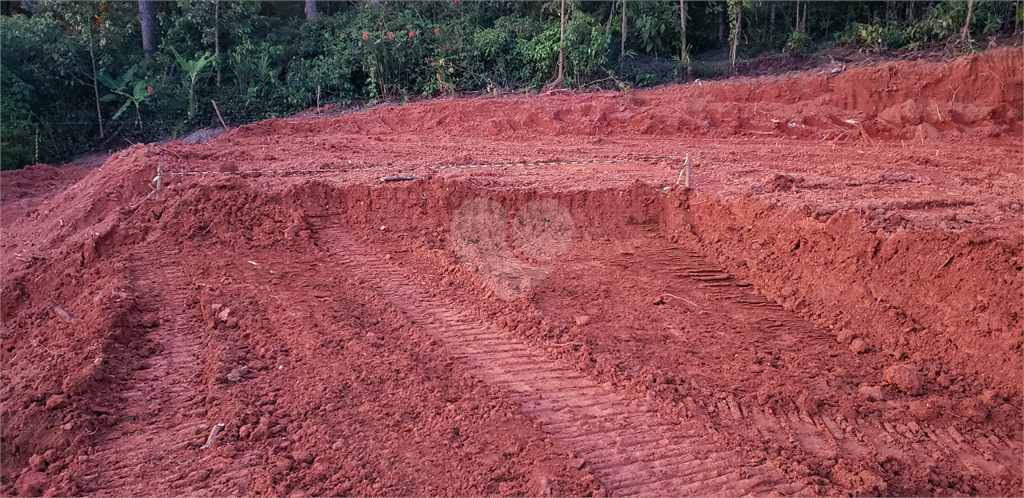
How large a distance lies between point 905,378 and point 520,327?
8.85 feet

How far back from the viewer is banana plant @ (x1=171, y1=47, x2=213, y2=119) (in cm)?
1348

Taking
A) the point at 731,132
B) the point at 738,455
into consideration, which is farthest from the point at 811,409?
the point at 731,132

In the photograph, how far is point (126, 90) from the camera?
45.8ft

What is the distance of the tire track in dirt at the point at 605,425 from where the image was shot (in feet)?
11.5

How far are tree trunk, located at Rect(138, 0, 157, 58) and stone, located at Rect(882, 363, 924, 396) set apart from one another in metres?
15.7

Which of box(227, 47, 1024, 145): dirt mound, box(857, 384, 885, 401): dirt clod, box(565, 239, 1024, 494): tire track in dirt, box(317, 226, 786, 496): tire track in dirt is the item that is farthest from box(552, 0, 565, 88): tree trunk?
box(857, 384, 885, 401): dirt clod

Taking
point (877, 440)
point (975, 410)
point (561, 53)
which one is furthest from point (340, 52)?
point (975, 410)

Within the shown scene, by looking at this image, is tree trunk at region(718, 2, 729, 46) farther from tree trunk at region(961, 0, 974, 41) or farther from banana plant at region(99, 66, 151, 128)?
banana plant at region(99, 66, 151, 128)

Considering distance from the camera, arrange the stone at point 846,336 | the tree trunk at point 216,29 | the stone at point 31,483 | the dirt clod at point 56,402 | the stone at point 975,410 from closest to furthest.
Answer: the stone at point 31,483, the dirt clod at point 56,402, the stone at point 975,410, the stone at point 846,336, the tree trunk at point 216,29

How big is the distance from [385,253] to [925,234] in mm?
4745

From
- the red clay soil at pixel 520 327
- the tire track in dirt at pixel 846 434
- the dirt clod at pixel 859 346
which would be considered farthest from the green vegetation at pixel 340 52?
the tire track in dirt at pixel 846 434

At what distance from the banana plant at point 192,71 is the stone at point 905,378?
13.6 m

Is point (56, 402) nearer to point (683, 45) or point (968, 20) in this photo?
point (683, 45)

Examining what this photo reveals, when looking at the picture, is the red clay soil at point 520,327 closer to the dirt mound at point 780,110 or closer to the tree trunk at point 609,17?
the dirt mound at point 780,110
